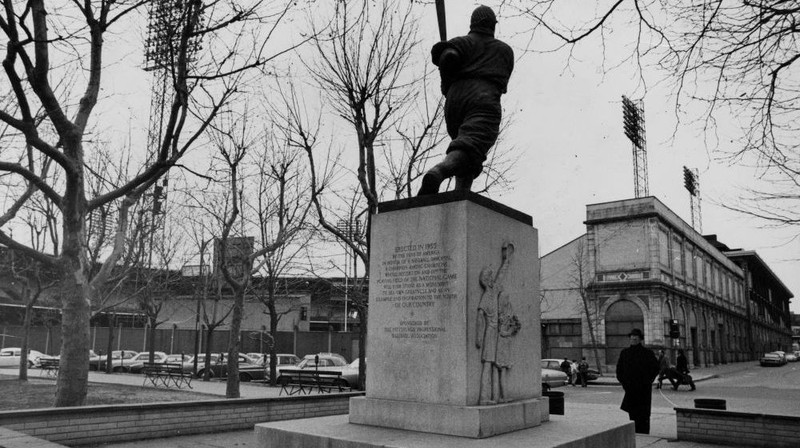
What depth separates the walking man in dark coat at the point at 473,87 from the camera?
6.84m

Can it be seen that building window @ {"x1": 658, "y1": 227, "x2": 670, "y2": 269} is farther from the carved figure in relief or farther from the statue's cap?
the carved figure in relief

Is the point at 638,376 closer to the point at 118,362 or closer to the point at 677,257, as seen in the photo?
the point at 118,362

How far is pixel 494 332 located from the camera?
6.17 metres

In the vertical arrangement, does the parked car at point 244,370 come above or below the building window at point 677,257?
below

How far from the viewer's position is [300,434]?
232 inches

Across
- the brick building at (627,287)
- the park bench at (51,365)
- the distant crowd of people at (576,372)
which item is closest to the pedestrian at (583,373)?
the distant crowd of people at (576,372)

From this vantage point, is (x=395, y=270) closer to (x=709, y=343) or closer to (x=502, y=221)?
(x=502, y=221)

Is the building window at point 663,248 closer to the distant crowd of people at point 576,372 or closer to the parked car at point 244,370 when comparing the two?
the distant crowd of people at point 576,372

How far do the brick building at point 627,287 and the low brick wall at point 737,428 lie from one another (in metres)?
28.5

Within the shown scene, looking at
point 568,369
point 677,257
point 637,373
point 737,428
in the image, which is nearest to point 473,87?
Result: point 637,373

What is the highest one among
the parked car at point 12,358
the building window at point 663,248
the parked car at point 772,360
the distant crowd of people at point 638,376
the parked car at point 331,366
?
the building window at point 663,248

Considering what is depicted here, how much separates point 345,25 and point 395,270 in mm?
11002

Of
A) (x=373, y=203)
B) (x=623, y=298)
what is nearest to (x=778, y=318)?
(x=623, y=298)

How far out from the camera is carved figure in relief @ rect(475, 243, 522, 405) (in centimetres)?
601
